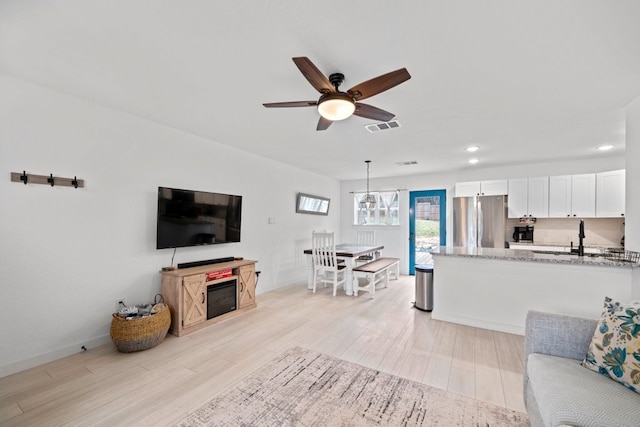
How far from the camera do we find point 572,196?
174 inches

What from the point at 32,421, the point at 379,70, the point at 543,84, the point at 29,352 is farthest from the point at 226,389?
the point at 543,84

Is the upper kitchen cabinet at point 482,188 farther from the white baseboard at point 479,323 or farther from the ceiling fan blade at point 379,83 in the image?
the ceiling fan blade at point 379,83

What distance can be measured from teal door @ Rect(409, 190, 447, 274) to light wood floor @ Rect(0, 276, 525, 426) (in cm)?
283

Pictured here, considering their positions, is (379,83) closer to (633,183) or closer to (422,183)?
(633,183)

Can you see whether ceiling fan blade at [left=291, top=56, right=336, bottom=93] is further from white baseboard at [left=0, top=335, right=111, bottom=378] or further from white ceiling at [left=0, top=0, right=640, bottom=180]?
white baseboard at [left=0, top=335, right=111, bottom=378]

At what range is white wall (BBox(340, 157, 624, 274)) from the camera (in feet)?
15.1

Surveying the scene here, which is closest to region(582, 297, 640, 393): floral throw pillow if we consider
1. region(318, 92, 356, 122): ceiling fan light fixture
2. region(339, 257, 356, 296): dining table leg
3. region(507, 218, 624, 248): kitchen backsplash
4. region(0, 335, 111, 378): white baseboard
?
region(318, 92, 356, 122): ceiling fan light fixture

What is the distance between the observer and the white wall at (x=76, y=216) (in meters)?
2.23

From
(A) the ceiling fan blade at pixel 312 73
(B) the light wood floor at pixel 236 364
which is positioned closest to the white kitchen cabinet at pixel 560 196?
(B) the light wood floor at pixel 236 364

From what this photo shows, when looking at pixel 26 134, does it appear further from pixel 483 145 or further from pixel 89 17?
pixel 483 145

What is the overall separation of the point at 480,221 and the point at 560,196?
1.26 meters

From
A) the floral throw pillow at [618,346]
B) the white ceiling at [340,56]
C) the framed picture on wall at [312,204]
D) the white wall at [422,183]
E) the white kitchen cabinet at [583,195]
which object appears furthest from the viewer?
the framed picture on wall at [312,204]

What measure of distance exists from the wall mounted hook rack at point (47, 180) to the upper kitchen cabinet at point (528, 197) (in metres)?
6.29

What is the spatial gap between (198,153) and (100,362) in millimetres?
2555
